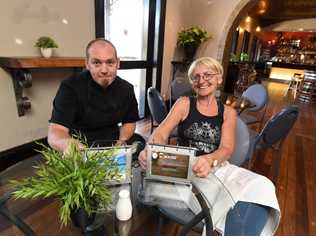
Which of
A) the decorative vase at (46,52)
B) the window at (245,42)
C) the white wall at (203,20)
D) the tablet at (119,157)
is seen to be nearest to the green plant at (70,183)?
the tablet at (119,157)

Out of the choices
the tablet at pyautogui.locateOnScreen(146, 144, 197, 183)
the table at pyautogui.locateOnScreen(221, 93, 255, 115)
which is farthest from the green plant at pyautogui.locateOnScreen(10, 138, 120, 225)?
the table at pyautogui.locateOnScreen(221, 93, 255, 115)

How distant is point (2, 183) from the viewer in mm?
1032

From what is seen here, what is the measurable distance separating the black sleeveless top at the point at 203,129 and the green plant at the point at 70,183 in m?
0.86

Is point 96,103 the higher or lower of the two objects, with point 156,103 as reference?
higher

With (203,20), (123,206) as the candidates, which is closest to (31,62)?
(123,206)

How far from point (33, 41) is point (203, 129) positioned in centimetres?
186

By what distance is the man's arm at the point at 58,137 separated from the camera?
47.2 inches

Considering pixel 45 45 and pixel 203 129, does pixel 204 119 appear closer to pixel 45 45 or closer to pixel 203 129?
pixel 203 129

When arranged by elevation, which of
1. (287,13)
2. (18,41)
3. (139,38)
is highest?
(287,13)

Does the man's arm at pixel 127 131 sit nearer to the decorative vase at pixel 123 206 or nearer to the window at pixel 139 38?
the decorative vase at pixel 123 206

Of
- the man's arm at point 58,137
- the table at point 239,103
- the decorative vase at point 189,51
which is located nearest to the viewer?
the man's arm at point 58,137

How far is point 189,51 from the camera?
15.0ft

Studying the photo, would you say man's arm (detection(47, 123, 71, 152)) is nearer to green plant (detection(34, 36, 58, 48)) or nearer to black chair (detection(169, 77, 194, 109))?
green plant (detection(34, 36, 58, 48))

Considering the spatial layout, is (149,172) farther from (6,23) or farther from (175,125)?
(6,23)
